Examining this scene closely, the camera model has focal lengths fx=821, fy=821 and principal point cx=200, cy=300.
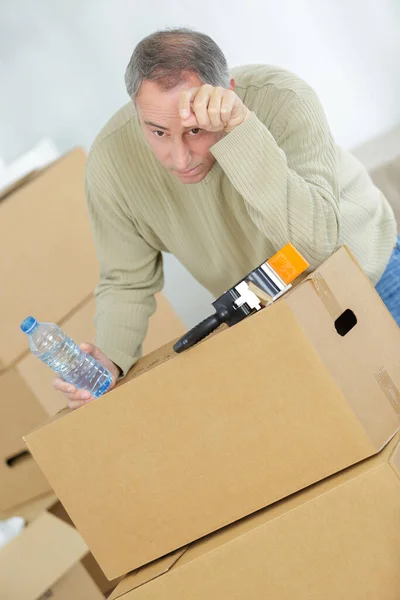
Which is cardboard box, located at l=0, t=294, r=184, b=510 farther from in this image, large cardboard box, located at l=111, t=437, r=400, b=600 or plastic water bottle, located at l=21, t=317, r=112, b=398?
large cardboard box, located at l=111, t=437, r=400, b=600

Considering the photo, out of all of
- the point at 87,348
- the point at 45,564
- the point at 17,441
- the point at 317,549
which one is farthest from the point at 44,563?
the point at 317,549

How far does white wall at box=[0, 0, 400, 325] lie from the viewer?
2.67m

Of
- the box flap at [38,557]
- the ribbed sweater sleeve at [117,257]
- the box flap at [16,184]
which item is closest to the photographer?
the ribbed sweater sleeve at [117,257]

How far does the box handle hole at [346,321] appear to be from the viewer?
3.67ft

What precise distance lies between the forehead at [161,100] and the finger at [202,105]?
9 cm

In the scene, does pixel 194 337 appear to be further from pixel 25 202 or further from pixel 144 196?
pixel 25 202

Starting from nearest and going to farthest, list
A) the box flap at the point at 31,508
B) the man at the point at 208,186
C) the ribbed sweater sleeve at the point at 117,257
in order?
the man at the point at 208,186, the ribbed sweater sleeve at the point at 117,257, the box flap at the point at 31,508

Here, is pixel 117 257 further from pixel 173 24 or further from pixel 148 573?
pixel 173 24

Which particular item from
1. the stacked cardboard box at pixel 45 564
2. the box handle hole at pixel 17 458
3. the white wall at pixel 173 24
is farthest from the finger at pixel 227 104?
the white wall at pixel 173 24

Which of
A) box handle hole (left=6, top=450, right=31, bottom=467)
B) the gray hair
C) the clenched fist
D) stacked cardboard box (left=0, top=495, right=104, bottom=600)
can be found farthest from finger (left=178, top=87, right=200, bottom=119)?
box handle hole (left=6, top=450, right=31, bottom=467)

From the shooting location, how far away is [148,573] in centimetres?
112

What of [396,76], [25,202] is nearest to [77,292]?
[25,202]

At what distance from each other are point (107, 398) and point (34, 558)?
2.82ft

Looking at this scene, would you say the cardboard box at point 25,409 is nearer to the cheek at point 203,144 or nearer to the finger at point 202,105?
the cheek at point 203,144
